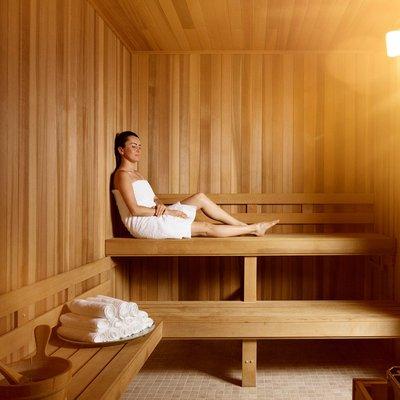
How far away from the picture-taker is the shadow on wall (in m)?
3.41

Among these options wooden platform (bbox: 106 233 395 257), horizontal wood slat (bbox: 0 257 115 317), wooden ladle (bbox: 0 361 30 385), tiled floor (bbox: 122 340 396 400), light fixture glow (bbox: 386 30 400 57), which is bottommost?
tiled floor (bbox: 122 340 396 400)

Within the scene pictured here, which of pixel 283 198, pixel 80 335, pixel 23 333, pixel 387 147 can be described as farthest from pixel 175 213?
pixel 387 147

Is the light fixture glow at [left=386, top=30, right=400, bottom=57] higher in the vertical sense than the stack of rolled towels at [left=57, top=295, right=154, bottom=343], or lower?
higher

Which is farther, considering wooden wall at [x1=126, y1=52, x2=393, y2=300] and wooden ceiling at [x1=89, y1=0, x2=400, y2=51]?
wooden wall at [x1=126, y1=52, x2=393, y2=300]

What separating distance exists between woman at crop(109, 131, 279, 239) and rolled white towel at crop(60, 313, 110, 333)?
1.08 meters

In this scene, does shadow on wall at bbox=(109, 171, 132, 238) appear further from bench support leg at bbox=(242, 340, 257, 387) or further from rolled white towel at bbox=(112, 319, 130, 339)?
rolled white towel at bbox=(112, 319, 130, 339)

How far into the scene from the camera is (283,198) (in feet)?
12.9

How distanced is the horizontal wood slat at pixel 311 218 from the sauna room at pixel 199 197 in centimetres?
1

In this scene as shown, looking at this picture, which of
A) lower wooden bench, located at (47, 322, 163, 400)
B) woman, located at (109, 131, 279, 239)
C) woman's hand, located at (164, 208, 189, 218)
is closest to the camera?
lower wooden bench, located at (47, 322, 163, 400)

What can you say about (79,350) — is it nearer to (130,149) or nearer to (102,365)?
(102,365)

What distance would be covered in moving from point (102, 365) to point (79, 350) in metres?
0.25

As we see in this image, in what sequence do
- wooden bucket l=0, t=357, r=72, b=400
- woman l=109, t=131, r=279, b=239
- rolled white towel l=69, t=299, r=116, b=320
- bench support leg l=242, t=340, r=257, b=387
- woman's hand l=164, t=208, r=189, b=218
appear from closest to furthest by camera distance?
1. wooden bucket l=0, t=357, r=72, b=400
2. rolled white towel l=69, t=299, r=116, b=320
3. bench support leg l=242, t=340, r=257, b=387
4. woman l=109, t=131, r=279, b=239
5. woman's hand l=164, t=208, r=189, b=218

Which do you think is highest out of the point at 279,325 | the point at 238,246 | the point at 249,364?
the point at 238,246

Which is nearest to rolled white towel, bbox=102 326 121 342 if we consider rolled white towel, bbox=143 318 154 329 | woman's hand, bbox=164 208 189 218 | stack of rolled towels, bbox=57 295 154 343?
stack of rolled towels, bbox=57 295 154 343
